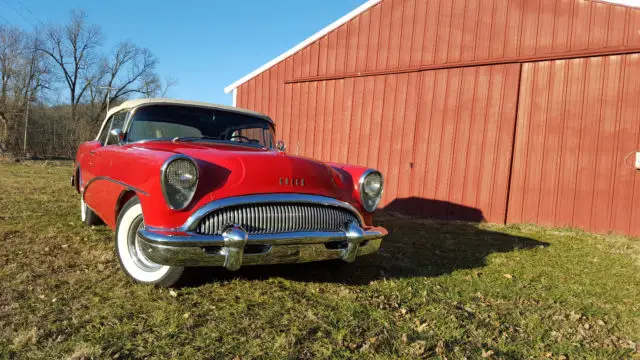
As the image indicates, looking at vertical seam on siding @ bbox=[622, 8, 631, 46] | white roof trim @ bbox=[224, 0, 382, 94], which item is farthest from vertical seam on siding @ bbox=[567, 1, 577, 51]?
white roof trim @ bbox=[224, 0, 382, 94]

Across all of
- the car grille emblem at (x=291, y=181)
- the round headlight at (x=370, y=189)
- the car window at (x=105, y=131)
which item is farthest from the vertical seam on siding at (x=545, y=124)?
the car window at (x=105, y=131)

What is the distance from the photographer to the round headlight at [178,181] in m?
2.29

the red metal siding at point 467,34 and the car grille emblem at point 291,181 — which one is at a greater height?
the red metal siding at point 467,34

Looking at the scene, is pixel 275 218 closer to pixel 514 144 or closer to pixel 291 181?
pixel 291 181

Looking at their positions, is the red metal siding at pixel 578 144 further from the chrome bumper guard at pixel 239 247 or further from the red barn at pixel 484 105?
the chrome bumper guard at pixel 239 247

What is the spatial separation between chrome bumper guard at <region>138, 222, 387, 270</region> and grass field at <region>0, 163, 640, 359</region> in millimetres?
310

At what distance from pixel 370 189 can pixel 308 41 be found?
5996 millimetres

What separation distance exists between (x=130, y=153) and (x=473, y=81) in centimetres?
574

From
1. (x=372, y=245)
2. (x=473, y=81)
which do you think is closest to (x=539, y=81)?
(x=473, y=81)

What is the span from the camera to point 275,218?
247 cm

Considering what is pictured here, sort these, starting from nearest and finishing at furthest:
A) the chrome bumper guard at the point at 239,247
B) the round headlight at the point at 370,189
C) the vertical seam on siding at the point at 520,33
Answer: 1. the chrome bumper guard at the point at 239,247
2. the round headlight at the point at 370,189
3. the vertical seam on siding at the point at 520,33

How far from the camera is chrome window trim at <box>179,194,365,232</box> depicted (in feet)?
7.48

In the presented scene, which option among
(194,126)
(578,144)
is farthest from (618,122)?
(194,126)

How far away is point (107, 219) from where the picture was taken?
10.6ft
